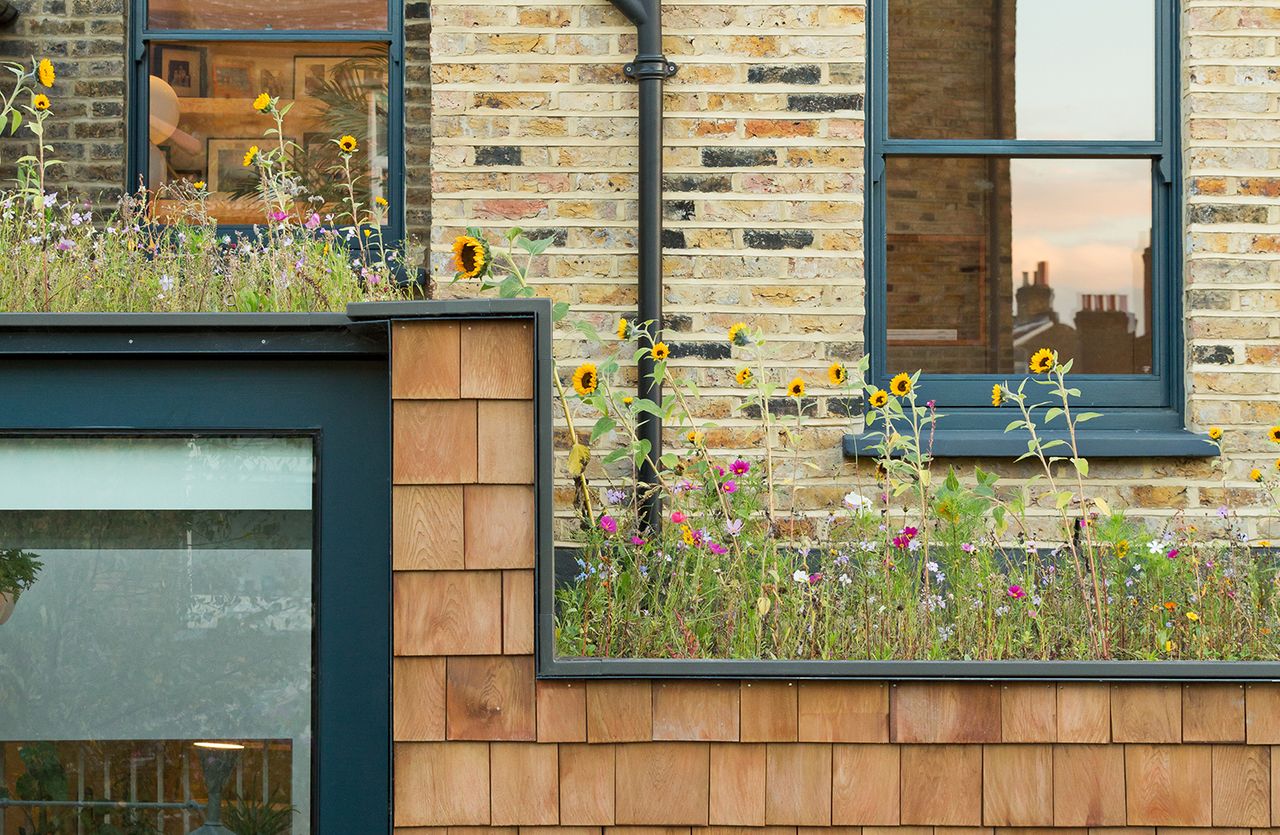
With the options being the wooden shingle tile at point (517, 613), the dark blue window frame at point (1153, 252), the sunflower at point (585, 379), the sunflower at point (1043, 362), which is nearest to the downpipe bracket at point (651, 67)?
the dark blue window frame at point (1153, 252)

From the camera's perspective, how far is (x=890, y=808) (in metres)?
2.50

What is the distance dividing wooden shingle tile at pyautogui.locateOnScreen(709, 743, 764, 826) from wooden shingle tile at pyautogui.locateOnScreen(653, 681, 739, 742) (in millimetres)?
39

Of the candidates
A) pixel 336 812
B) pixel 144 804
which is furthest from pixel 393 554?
pixel 144 804

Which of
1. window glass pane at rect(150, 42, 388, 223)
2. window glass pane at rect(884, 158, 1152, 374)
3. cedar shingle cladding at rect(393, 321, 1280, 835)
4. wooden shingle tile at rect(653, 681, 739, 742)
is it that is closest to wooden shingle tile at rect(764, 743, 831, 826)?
cedar shingle cladding at rect(393, 321, 1280, 835)

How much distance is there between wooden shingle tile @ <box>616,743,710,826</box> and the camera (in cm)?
248

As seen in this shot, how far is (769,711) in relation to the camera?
2.49m

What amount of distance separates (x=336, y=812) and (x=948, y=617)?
1.48 m

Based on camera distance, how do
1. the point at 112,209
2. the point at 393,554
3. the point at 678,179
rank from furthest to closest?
the point at 112,209 < the point at 678,179 < the point at 393,554

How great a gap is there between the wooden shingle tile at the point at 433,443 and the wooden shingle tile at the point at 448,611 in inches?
7.8

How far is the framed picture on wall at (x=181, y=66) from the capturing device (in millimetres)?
4883

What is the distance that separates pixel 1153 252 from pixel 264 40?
11.4 ft

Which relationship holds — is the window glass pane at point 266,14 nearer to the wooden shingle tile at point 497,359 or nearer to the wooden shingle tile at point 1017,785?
the wooden shingle tile at point 497,359

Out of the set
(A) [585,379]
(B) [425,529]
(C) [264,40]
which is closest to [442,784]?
(B) [425,529]

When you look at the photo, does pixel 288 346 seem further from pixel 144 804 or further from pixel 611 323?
pixel 611 323
